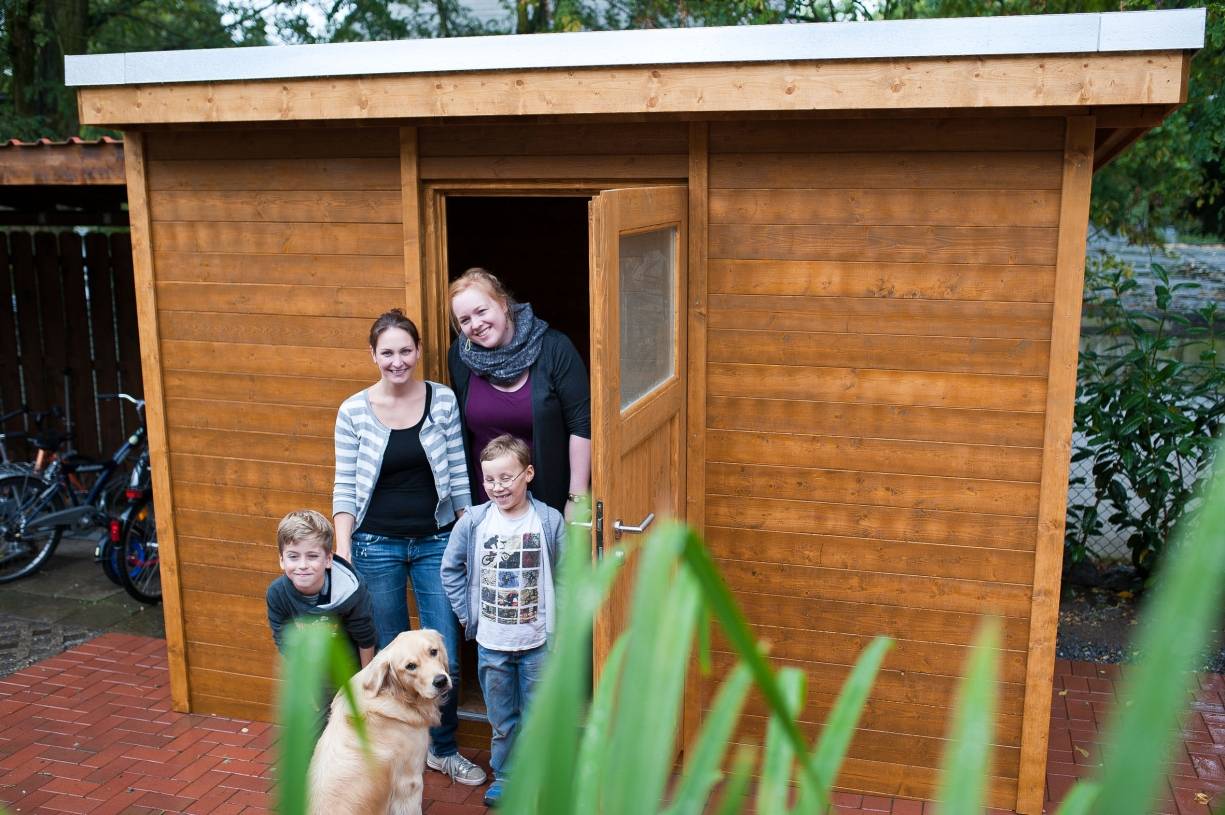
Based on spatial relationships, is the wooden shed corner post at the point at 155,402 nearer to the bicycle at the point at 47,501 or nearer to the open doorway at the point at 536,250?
the bicycle at the point at 47,501

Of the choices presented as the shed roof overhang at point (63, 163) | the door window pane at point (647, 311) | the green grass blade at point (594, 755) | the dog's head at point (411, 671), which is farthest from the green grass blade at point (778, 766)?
the shed roof overhang at point (63, 163)

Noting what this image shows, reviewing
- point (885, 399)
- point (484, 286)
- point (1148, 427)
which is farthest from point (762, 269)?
point (1148, 427)

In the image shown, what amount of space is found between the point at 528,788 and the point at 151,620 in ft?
20.1

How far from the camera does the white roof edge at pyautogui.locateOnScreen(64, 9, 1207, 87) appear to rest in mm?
3406

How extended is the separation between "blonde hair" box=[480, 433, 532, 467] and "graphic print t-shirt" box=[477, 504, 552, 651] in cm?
19

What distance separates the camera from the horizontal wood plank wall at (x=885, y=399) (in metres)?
3.91

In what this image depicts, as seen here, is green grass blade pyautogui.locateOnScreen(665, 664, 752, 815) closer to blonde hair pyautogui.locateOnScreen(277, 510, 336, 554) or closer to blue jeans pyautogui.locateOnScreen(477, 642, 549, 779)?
blonde hair pyautogui.locateOnScreen(277, 510, 336, 554)

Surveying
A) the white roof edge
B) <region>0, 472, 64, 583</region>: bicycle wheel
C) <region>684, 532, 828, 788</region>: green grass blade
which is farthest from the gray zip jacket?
<region>0, 472, 64, 583</region>: bicycle wheel

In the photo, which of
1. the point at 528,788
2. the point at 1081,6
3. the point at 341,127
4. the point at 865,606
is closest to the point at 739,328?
the point at 865,606

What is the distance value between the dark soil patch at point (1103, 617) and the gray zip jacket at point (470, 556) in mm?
2790

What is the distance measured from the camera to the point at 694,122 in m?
4.10

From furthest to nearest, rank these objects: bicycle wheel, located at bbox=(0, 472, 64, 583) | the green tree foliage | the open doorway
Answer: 1. the green tree foliage
2. the open doorway
3. bicycle wheel, located at bbox=(0, 472, 64, 583)

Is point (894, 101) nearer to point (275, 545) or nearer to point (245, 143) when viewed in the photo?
point (245, 143)

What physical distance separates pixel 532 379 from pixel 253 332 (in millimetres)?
1409
